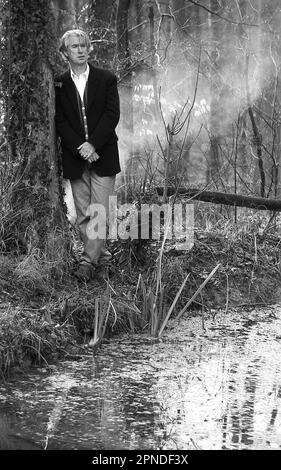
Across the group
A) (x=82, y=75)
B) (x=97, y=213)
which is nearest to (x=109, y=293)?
(x=97, y=213)

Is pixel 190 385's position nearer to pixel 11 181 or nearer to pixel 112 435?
pixel 112 435

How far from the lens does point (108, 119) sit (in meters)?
6.89

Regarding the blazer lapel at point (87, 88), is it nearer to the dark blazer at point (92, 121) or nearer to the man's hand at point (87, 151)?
the dark blazer at point (92, 121)

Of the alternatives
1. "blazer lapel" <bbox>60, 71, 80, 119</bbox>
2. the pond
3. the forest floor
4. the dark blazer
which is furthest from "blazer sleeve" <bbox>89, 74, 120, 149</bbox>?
the pond

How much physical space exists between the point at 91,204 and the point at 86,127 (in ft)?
2.04

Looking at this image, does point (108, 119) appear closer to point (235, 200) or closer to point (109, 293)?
point (109, 293)

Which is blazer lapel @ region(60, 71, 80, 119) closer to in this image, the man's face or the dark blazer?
the dark blazer

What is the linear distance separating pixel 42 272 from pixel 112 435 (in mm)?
2431

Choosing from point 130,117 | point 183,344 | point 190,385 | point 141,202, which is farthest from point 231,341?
point 130,117

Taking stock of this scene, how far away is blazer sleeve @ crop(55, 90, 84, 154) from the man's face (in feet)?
1.06

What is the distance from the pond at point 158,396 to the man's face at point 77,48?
7.33 feet

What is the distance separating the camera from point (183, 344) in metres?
6.22

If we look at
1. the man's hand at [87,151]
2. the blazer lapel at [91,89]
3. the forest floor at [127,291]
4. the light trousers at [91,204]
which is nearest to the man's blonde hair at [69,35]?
the blazer lapel at [91,89]

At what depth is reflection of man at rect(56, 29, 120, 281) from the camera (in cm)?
686
